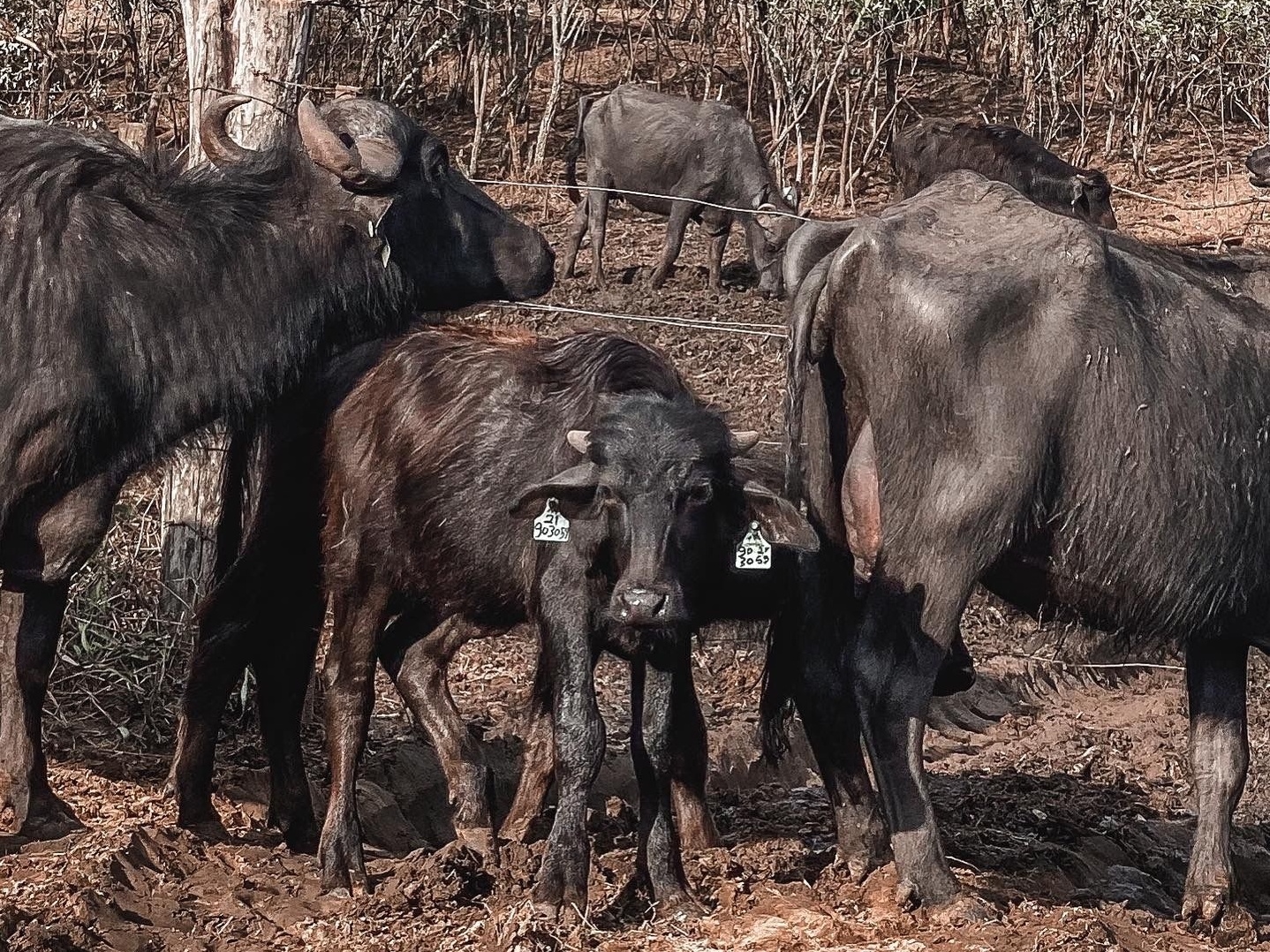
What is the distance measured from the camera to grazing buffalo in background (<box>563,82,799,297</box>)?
56.4 feet

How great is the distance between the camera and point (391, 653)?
7.40m

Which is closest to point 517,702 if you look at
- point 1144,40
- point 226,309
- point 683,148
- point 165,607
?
point 165,607

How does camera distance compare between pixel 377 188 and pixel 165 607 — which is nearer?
pixel 377 188

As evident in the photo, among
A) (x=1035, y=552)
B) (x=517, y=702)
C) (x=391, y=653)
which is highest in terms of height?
(x=1035, y=552)

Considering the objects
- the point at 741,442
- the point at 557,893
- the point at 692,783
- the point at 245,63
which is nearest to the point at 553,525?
the point at 741,442

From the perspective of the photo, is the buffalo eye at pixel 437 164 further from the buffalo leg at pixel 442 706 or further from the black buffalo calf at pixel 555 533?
the buffalo leg at pixel 442 706

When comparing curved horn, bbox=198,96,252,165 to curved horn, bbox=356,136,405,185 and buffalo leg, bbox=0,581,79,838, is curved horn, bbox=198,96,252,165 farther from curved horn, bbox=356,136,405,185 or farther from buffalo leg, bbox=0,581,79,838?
buffalo leg, bbox=0,581,79,838

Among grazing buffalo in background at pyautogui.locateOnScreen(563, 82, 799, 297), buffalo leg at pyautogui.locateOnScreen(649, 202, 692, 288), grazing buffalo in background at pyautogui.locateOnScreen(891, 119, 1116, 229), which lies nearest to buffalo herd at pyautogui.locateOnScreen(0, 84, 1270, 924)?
buffalo leg at pyautogui.locateOnScreen(649, 202, 692, 288)

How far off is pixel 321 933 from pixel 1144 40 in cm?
1849

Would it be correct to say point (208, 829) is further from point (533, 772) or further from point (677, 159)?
point (677, 159)

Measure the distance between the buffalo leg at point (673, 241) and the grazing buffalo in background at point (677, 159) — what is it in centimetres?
3

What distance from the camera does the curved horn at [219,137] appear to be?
6.72 meters

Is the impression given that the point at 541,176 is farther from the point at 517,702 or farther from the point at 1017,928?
the point at 1017,928

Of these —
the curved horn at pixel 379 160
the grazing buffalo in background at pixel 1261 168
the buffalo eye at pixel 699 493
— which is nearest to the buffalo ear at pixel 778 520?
the buffalo eye at pixel 699 493
